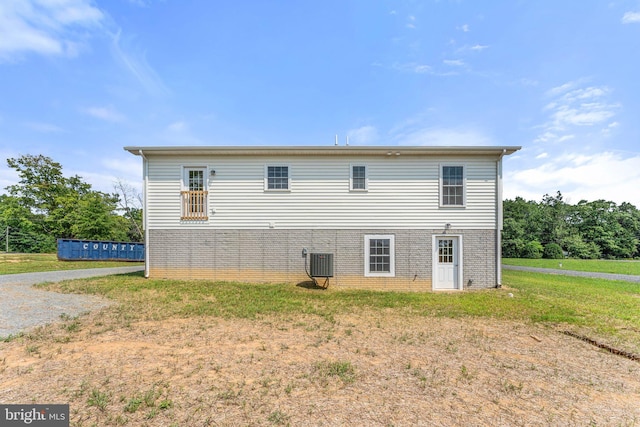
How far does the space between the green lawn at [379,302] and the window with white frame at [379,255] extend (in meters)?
1.08

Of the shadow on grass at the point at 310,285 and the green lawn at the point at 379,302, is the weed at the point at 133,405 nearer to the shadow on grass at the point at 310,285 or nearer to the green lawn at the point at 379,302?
the green lawn at the point at 379,302

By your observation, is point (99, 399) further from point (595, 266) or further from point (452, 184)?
point (595, 266)

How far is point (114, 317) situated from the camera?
5.62 meters

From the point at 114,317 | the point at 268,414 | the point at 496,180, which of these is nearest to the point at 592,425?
the point at 268,414

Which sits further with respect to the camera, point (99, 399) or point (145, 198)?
point (145, 198)

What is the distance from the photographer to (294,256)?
9867 millimetres

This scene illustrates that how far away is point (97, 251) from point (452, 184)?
21.8m

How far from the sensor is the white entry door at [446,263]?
9719 millimetres

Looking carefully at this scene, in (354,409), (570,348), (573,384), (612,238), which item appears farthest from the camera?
(612,238)

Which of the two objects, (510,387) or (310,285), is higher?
(510,387)

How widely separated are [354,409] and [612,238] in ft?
141

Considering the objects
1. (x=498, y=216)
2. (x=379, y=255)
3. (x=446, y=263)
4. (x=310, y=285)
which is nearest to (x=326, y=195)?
(x=379, y=255)

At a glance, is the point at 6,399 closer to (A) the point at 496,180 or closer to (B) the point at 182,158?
(B) the point at 182,158

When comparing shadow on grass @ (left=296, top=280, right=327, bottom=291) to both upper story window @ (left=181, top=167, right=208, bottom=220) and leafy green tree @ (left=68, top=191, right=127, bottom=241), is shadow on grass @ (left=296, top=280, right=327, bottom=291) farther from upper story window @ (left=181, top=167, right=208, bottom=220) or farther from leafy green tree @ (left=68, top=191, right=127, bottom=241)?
leafy green tree @ (left=68, top=191, right=127, bottom=241)
